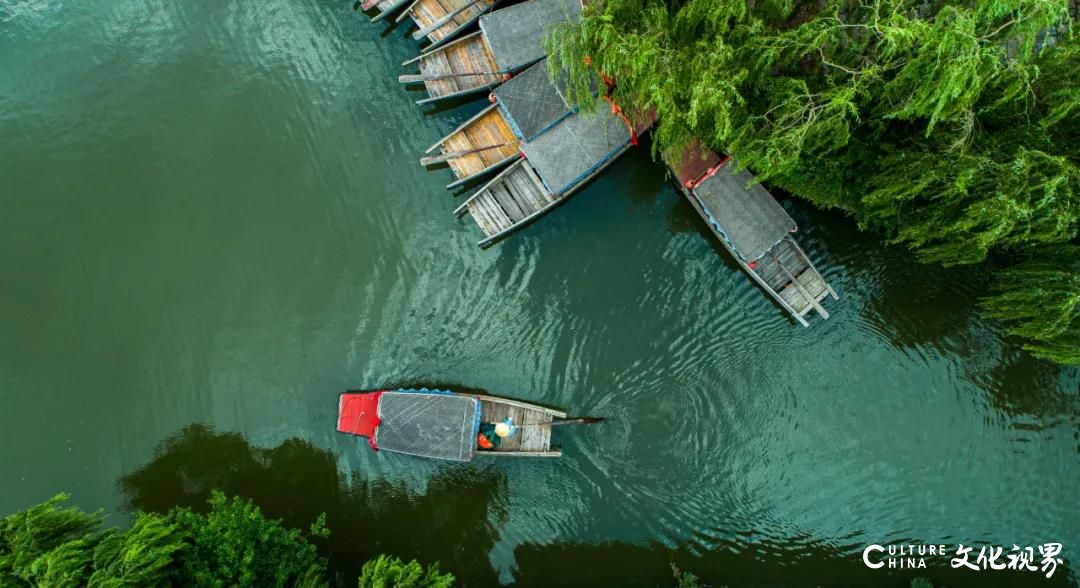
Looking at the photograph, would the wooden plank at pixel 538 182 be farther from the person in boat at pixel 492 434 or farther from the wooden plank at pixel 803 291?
the wooden plank at pixel 803 291

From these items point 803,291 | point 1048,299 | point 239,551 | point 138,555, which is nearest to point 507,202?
point 803,291

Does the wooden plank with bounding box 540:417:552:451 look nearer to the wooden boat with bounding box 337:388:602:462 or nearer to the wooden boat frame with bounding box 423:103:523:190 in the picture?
the wooden boat with bounding box 337:388:602:462

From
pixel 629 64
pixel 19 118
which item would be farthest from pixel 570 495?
pixel 19 118

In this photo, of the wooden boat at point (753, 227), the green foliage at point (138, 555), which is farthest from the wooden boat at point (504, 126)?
the green foliage at point (138, 555)

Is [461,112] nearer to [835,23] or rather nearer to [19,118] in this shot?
[835,23]

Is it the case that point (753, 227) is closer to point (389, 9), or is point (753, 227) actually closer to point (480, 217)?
point (480, 217)
